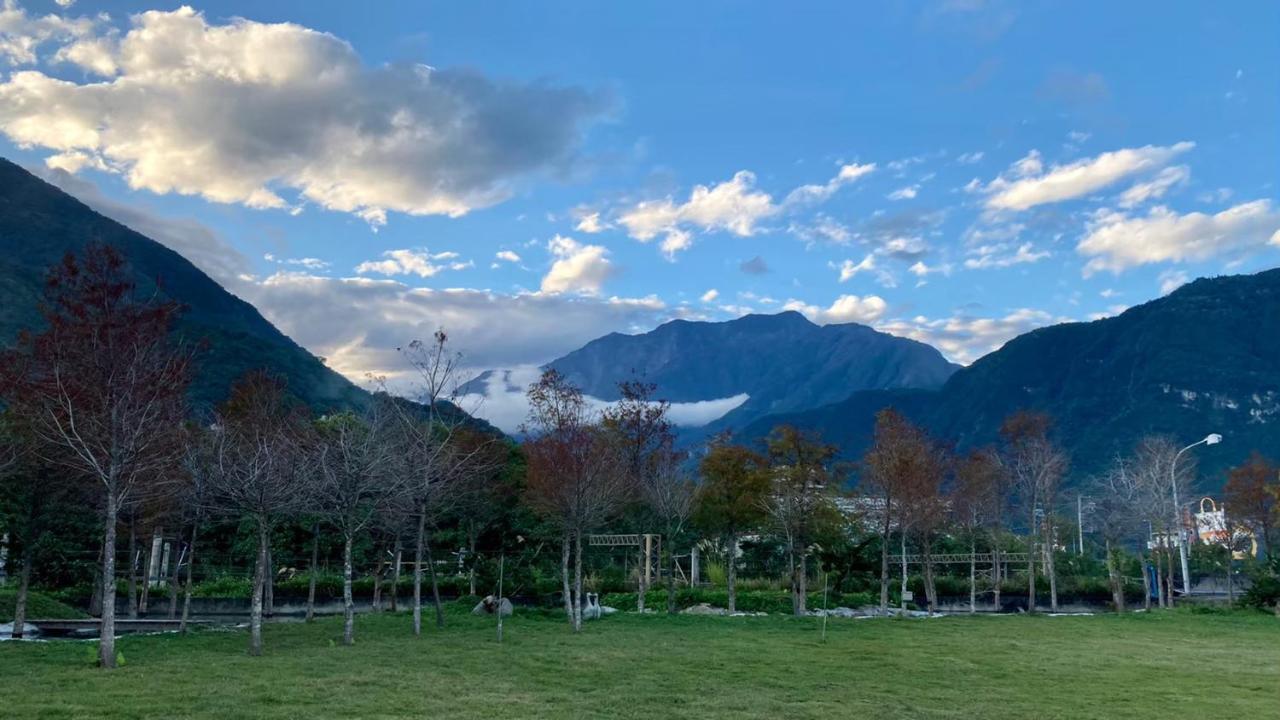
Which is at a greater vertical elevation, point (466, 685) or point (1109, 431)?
point (1109, 431)

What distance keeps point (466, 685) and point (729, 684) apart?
407cm

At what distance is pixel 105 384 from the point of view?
52.8ft

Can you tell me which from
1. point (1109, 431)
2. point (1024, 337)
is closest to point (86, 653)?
point (1109, 431)

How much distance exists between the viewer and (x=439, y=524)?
3566 centimetres

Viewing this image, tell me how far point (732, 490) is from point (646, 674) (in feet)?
53.4

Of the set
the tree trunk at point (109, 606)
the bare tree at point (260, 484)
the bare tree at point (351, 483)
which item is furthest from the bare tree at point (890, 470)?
the tree trunk at point (109, 606)

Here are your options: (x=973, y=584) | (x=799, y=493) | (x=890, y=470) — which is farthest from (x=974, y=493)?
(x=799, y=493)

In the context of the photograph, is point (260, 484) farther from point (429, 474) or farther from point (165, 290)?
point (165, 290)

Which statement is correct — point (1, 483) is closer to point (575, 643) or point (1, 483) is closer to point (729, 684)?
point (575, 643)

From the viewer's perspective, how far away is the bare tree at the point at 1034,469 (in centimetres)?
3434

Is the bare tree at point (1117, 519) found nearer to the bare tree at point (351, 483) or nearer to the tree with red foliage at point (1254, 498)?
the tree with red foliage at point (1254, 498)

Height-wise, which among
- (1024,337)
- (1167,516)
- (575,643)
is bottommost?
(575,643)

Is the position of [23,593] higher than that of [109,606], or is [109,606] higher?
[109,606]

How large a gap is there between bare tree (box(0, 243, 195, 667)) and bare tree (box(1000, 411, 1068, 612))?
2921 centimetres
